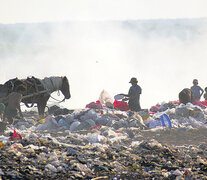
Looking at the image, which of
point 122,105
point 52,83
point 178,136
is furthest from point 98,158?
point 52,83

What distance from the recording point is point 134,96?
12.2m

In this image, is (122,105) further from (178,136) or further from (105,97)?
(178,136)

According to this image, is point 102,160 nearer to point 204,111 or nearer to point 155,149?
point 155,149

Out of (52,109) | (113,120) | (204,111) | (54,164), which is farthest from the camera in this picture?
(52,109)

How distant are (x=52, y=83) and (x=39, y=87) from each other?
1.84ft

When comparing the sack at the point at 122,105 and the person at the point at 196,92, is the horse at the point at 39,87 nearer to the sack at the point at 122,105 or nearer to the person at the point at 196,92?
the sack at the point at 122,105

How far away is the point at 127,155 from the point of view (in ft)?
21.0

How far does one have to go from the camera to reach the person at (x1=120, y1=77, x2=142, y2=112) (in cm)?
1225

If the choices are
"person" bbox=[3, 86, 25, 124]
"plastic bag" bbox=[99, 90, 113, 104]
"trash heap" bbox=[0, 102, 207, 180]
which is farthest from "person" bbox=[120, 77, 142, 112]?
"person" bbox=[3, 86, 25, 124]

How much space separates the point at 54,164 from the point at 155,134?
14.4 feet

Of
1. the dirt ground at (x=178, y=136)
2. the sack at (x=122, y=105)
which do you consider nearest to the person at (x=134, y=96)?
the sack at (x=122, y=105)

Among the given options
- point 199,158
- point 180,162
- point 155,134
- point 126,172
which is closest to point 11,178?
point 126,172

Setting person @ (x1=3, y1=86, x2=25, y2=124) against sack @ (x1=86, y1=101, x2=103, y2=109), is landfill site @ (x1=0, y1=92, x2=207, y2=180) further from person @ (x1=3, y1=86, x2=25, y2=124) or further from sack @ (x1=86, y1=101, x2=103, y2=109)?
sack @ (x1=86, y1=101, x2=103, y2=109)

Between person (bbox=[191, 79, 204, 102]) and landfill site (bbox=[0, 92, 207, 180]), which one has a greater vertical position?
person (bbox=[191, 79, 204, 102])
